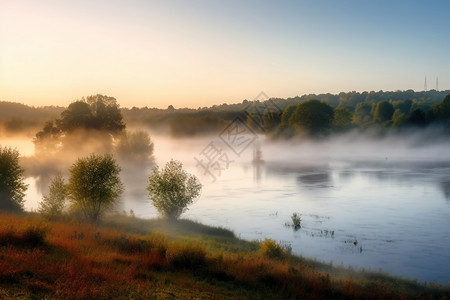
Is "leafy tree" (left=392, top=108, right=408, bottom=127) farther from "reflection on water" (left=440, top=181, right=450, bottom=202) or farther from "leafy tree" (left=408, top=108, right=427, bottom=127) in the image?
"reflection on water" (left=440, top=181, right=450, bottom=202)

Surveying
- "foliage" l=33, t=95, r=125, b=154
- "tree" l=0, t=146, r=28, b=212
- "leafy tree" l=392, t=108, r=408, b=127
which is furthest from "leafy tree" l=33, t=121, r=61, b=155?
"leafy tree" l=392, t=108, r=408, b=127

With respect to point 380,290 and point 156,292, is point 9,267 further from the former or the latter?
point 380,290

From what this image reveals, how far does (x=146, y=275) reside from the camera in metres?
20.4

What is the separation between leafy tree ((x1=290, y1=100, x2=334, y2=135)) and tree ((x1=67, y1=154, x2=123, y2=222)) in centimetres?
11924

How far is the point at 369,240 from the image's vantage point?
137 feet

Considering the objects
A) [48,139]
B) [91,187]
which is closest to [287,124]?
[48,139]

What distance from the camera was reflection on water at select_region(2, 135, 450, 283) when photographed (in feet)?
119

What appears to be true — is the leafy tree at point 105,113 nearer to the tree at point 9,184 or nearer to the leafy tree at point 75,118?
the leafy tree at point 75,118

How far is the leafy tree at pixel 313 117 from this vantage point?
153875 mm

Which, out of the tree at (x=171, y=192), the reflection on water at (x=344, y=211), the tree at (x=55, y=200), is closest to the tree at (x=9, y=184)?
the tree at (x=55, y=200)

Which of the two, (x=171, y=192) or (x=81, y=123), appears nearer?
(x=171, y=192)

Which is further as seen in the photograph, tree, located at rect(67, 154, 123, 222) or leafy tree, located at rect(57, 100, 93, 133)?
leafy tree, located at rect(57, 100, 93, 133)

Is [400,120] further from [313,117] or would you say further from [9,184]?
[9,184]

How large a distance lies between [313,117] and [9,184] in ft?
399
